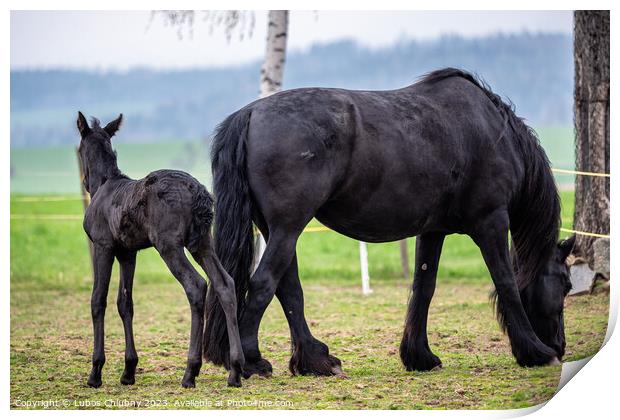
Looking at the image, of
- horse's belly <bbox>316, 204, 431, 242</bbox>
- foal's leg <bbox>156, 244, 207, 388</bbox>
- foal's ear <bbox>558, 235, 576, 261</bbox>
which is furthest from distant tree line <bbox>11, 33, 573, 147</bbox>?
foal's leg <bbox>156, 244, 207, 388</bbox>

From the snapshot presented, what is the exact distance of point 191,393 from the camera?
231 inches

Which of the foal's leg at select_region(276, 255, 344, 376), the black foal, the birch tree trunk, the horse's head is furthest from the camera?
the birch tree trunk

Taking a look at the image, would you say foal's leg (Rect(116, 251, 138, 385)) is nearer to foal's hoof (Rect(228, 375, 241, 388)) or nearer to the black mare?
the black mare

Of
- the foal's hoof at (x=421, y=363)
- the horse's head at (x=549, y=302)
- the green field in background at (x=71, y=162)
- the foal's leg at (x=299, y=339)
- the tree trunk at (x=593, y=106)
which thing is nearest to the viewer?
the foal's leg at (x=299, y=339)

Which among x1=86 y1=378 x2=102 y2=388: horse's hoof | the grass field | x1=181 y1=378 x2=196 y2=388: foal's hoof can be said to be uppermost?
x1=181 y1=378 x2=196 y2=388: foal's hoof

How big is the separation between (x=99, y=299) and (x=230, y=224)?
38.9 inches

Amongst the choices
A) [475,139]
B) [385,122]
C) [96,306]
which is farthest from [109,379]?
[475,139]

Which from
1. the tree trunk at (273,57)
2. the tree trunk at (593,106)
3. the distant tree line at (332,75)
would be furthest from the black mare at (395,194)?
the tree trunk at (273,57)

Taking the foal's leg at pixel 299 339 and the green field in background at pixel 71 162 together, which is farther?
the green field in background at pixel 71 162

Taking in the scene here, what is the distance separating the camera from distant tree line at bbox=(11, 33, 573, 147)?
7.43 metres

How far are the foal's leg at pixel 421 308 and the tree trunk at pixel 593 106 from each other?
2940 mm

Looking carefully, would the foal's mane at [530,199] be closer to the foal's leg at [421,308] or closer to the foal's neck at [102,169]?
the foal's leg at [421,308]

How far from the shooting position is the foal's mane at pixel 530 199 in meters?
6.97

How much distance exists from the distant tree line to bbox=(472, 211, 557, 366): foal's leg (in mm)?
1219
